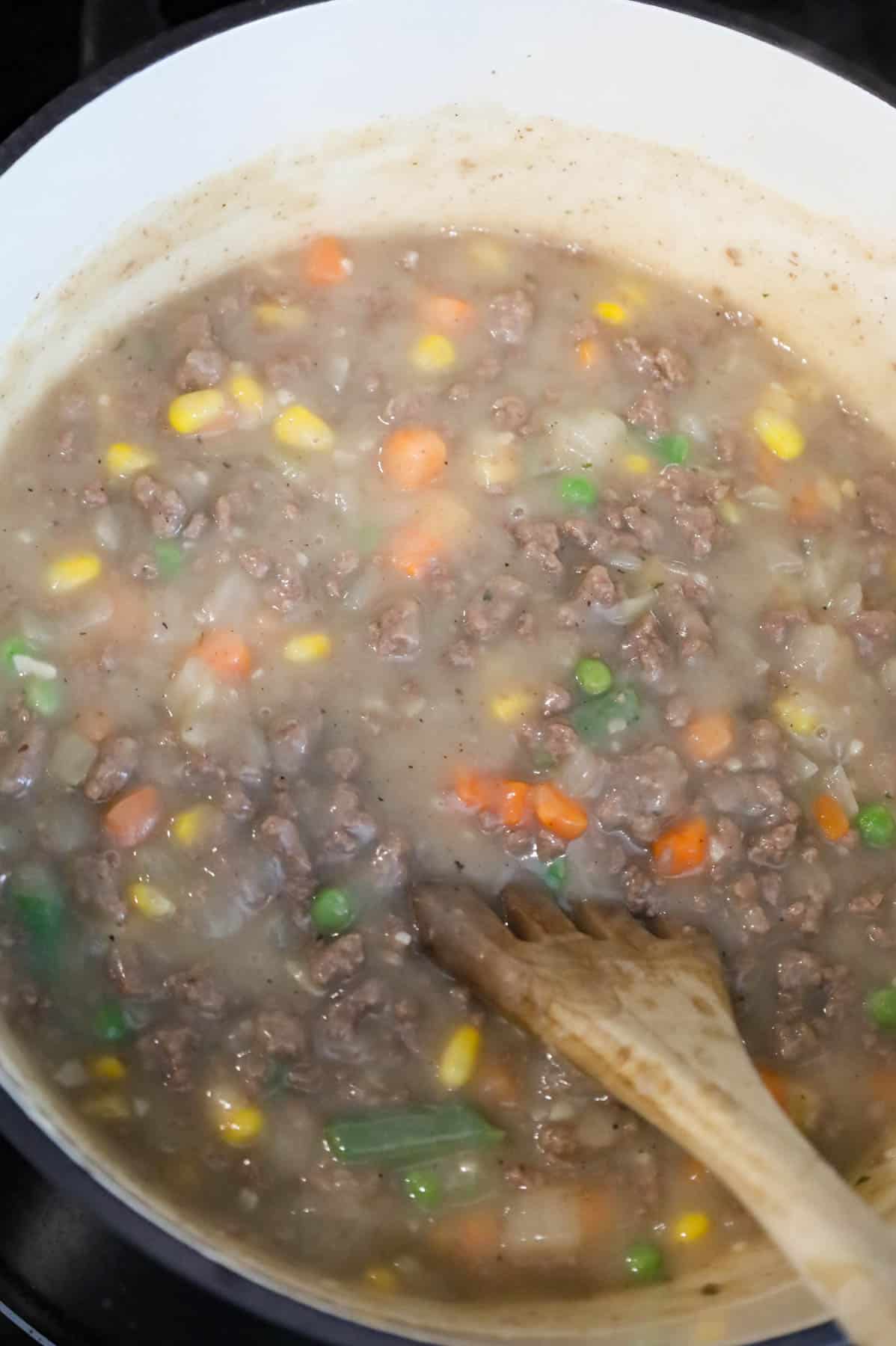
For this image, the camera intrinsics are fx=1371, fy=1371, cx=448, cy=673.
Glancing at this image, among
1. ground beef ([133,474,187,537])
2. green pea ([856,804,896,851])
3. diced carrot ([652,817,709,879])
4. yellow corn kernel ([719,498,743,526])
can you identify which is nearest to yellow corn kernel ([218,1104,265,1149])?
diced carrot ([652,817,709,879])

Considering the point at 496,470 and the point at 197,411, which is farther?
the point at 496,470

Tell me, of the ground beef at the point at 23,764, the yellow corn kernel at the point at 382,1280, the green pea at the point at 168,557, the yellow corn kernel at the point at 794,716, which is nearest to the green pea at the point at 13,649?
the ground beef at the point at 23,764

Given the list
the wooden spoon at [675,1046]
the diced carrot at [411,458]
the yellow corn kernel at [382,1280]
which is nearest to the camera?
the wooden spoon at [675,1046]

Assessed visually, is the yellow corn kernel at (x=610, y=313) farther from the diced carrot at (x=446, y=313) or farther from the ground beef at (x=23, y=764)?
the ground beef at (x=23, y=764)

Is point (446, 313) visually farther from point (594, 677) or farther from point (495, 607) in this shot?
point (594, 677)

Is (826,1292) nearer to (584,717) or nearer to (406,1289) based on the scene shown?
(406,1289)

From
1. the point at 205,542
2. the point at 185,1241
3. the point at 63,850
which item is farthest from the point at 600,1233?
the point at 205,542

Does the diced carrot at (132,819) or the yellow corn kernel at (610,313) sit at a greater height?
the yellow corn kernel at (610,313)

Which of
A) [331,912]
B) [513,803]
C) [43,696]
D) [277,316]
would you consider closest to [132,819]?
[43,696]
